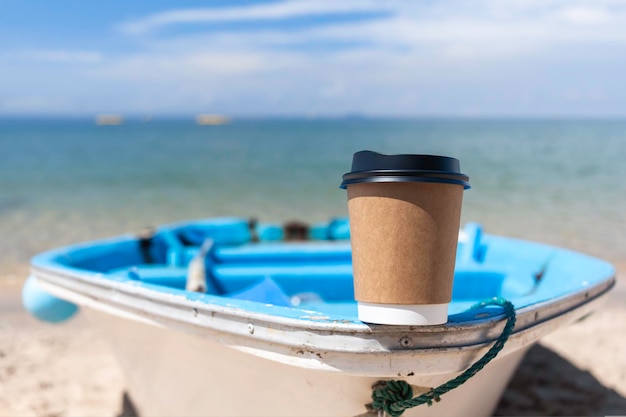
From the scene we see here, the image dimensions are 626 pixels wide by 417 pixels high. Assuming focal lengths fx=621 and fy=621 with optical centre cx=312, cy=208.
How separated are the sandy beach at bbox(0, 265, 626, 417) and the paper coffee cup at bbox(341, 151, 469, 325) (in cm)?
226

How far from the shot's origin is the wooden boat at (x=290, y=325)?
1980mm

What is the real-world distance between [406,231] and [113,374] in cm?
324

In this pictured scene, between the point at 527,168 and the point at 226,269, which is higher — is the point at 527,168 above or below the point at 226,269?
above

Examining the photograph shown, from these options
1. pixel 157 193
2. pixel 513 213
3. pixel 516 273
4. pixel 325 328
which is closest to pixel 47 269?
pixel 325 328

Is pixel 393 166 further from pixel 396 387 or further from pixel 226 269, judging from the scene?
pixel 226 269

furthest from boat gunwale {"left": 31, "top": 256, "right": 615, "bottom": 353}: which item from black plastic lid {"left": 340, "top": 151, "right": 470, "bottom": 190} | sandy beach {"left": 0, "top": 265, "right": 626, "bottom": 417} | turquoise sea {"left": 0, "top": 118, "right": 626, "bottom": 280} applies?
turquoise sea {"left": 0, "top": 118, "right": 626, "bottom": 280}

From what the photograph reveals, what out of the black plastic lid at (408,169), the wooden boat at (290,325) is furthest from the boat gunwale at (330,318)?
the black plastic lid at (408,169)

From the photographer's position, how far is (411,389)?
205 cm

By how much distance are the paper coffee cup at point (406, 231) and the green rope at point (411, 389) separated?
0.35 metres

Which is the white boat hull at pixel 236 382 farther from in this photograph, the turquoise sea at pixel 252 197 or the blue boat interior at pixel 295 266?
the turquoise sea at pixel 252 197

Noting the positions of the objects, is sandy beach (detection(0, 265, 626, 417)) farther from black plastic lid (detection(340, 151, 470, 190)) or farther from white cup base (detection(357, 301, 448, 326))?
black plastic lid (detection(340, 151, 470, 190))

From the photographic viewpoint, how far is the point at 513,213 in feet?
40.6

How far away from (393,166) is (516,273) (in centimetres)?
231

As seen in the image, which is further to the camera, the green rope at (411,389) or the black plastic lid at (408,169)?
the green rope at (411,389)
